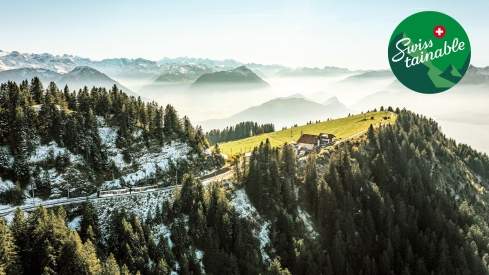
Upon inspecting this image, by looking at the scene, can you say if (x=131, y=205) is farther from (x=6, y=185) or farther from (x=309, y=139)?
(x=309, y=139)

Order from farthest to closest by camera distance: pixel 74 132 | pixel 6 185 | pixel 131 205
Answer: pixel 74 132 → pixel 131 205 → pixel 6 185

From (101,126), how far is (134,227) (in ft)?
150

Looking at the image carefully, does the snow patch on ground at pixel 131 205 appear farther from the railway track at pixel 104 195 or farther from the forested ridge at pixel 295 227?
the railway track at pixel 104 195

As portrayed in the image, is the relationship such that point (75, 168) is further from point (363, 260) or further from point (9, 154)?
point (363, 260)

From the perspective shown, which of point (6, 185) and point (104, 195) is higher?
point (6, 185)

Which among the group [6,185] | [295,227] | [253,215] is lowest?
[295,227]

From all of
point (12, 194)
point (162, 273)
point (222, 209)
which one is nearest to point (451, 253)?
point (222, 209)

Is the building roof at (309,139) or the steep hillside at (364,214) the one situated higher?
the building roof at (309,139)

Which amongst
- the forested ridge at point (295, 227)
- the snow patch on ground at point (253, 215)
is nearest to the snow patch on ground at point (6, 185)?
the forested ridge at point (295, 227)

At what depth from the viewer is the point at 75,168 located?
120312 millimetres

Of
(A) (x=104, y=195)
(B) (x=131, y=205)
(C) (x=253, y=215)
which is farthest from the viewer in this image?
(C) (x=253, y=215)

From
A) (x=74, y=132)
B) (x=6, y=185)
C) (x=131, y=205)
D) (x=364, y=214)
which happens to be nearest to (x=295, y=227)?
(x=364, y=214)

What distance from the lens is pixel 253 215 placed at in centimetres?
12069

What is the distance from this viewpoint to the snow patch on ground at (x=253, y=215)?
380ft
